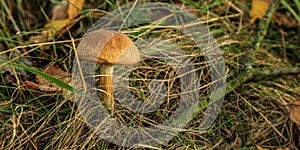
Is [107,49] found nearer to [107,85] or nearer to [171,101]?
[107,85]

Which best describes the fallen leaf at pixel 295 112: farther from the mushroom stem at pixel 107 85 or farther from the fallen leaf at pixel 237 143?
the mushroom stem at pixel 107 85

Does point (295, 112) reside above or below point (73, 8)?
below

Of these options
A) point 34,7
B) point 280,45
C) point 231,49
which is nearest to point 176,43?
point 231,49

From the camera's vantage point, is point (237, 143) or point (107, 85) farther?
point (237, 143)

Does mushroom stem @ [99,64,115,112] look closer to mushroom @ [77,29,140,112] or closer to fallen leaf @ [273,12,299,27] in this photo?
mushroom @ [77,29,140,112]

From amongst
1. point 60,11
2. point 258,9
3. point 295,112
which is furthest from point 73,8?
point 295,112

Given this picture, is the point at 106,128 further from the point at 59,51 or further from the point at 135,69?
the point at 59,51

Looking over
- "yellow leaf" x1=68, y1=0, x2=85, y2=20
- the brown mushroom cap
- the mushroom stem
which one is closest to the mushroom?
the brown mushroom cap
